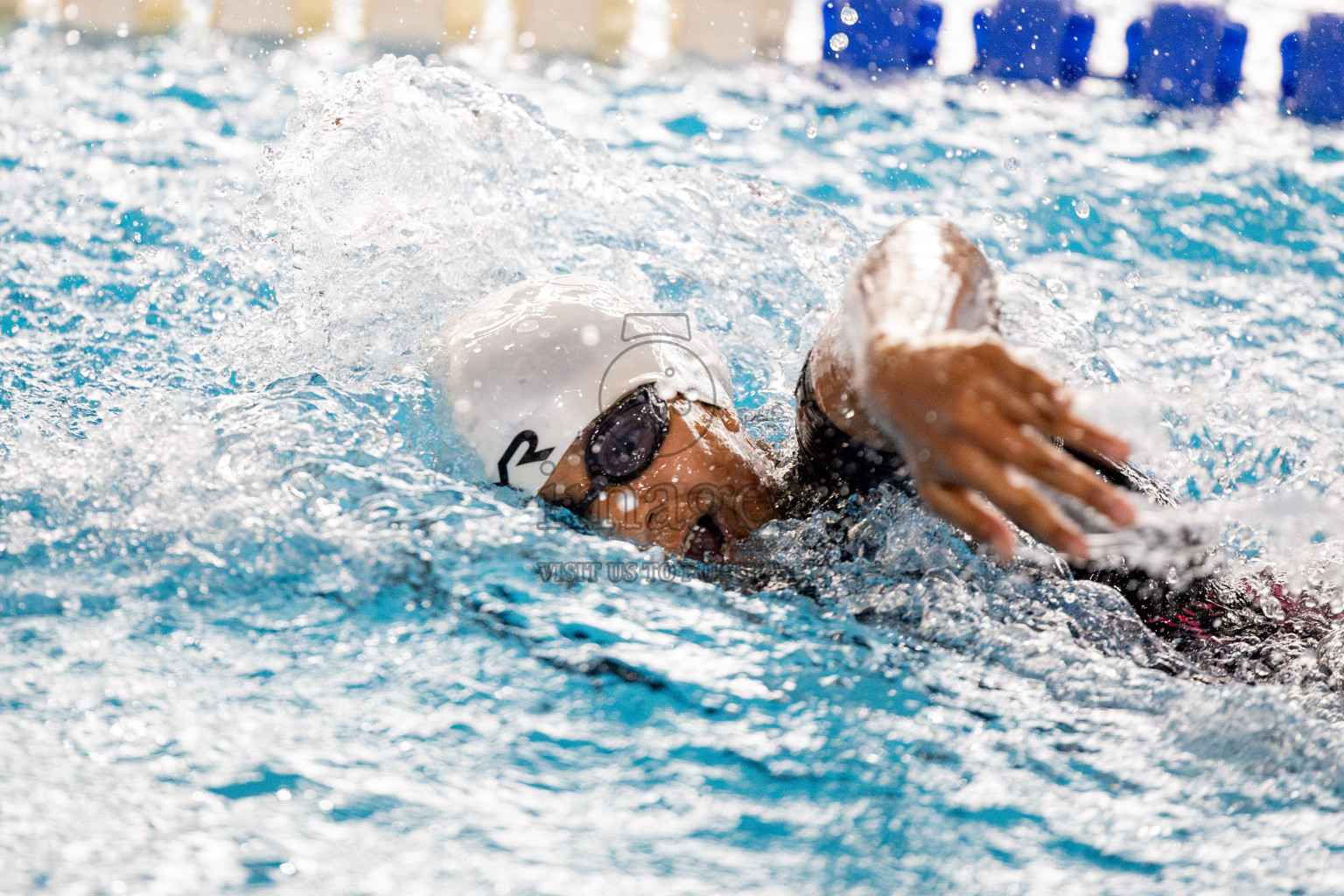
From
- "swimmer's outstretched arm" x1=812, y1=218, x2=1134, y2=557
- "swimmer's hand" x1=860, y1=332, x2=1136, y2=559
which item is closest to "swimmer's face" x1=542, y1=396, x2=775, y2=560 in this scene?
"swimmer's outstretched arm" x1=812, y1=218, x2=1134, y2=557

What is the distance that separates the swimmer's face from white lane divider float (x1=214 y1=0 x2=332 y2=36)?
191 inches

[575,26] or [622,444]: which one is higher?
[575,26]

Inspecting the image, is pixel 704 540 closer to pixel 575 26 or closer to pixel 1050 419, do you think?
pixel 1050 419

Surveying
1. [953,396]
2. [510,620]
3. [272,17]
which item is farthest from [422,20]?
[953,396]

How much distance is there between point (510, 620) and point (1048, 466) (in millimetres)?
Result: 888

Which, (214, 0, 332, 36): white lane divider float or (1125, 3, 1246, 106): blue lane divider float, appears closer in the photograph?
(1125, 3, 1246, 106): blue lane divider float

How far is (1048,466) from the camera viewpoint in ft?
3.16

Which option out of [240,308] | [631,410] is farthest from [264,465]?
[240,308]

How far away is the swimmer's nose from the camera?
1.80 m

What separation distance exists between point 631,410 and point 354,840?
2.68ft

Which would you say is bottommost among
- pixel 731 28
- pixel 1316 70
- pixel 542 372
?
pixel 542 372

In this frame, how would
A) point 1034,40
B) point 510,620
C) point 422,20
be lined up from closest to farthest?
1. point 510,620
2. point 1034,40
3. point 422,20

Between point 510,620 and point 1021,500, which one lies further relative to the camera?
point 510,620

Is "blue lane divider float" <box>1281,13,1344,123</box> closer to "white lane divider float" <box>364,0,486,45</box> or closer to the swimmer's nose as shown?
"white lane divider float" <box>364,0,486,45</box>
